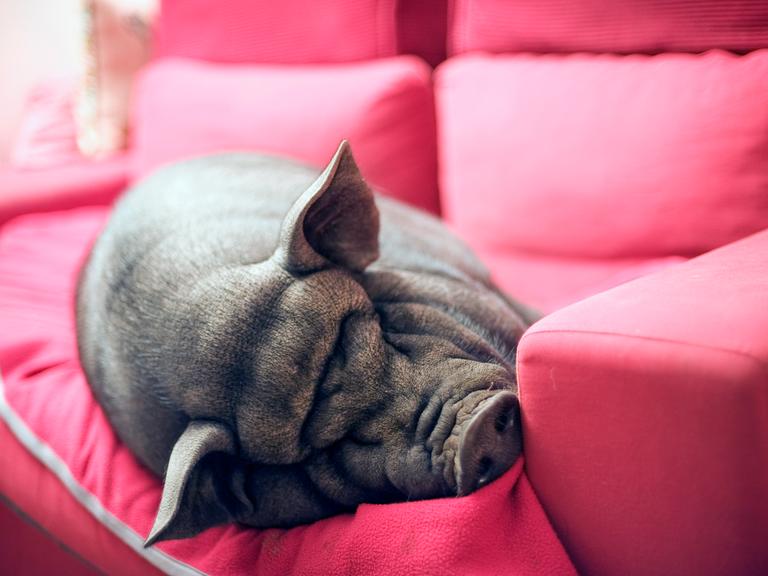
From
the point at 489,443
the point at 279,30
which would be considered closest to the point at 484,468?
the point at 489,443

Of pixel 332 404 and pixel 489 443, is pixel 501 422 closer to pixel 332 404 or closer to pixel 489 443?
pixel 489 443

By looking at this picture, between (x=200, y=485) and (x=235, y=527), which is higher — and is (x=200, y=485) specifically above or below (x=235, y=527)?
above

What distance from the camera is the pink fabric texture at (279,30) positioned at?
1.99 meters

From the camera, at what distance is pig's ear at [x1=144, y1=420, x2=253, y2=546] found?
0.97m

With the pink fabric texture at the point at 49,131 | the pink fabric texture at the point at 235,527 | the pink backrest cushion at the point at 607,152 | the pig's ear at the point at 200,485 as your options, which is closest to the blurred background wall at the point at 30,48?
the pink fabric texture at the point at 49,131

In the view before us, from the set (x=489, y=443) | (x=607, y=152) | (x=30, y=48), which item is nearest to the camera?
(x=489, y=443)

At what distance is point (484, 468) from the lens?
94 cm

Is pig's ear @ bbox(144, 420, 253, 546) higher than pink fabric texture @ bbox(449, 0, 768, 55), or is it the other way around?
pink fabric texture @ bbox(449, 0, 768, 55)

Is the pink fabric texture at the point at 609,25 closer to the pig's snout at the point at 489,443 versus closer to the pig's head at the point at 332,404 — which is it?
the pig's head at the point at 332,404

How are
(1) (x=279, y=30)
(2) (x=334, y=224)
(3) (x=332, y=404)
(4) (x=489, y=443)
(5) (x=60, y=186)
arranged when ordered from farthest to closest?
(5) (x=60, y=186)
(1) (x=279, y=30)
(2) (x=334, y=224)
(3) (x=332, y=404)
(4) (x=489, y=443)

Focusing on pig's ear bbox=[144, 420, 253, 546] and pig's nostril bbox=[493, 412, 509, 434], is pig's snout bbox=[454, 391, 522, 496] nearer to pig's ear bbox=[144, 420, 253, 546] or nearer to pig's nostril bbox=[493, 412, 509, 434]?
pig's nostril bbox=[493, 412, 509, 434]

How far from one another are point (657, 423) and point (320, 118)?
1257 millimetres

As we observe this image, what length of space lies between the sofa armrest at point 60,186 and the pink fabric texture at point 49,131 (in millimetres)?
100

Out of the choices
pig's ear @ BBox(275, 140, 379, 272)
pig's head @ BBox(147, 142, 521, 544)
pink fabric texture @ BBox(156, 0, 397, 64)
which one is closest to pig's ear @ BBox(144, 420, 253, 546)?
pig's head @ BBox(147, 142, 521, 544)
